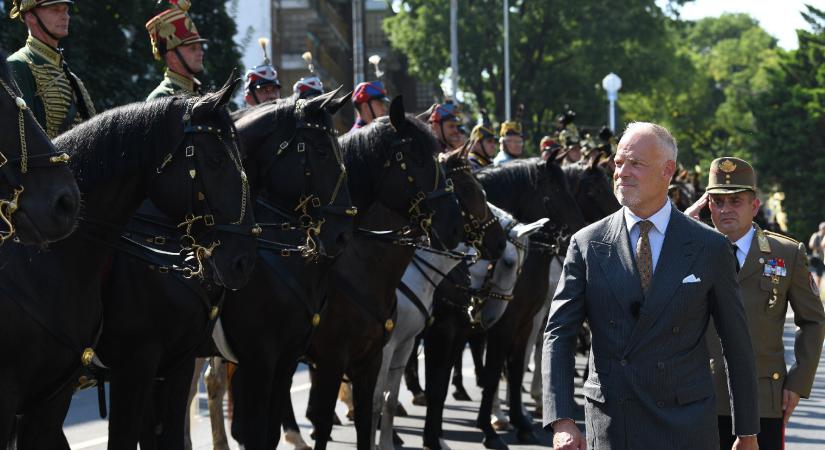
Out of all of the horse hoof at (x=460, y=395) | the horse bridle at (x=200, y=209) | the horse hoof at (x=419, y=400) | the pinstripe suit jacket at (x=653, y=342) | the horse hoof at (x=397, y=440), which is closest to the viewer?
the pinstripe suit jacket at (x=653, y=342)

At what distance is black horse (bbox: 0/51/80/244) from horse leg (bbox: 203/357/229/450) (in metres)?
5.31

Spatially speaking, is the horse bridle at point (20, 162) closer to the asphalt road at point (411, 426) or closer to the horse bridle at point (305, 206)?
the horse bridle at point (305, 206)

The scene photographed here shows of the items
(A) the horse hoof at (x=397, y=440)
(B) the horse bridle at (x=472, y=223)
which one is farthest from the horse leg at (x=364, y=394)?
(A) the horse hoof at (x=397, y=440)

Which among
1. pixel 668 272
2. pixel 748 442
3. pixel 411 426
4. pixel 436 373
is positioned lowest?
pixel 411 426

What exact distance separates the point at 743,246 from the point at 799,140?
142 feet

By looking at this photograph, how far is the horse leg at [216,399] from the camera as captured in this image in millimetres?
10773

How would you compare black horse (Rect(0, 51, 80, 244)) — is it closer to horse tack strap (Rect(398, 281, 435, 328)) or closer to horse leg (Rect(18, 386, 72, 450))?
horse leg (Rect(18, 386, 72, 450))

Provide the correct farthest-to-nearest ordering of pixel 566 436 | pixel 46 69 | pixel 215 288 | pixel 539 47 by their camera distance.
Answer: pixel 539 47 → pixel 215 288 → pixel 46 69 → pixel 566 436

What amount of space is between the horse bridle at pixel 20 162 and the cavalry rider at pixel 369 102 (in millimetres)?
6476

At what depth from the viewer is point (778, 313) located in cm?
732

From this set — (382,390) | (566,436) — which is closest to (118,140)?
(566,436)

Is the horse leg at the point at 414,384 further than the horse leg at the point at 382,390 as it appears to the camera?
Yes

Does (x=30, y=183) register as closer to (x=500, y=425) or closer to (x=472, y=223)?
(x=472, y=223)

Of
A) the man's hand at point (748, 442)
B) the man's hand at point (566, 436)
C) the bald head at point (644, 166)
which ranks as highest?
the bald head at point (644, 166)
